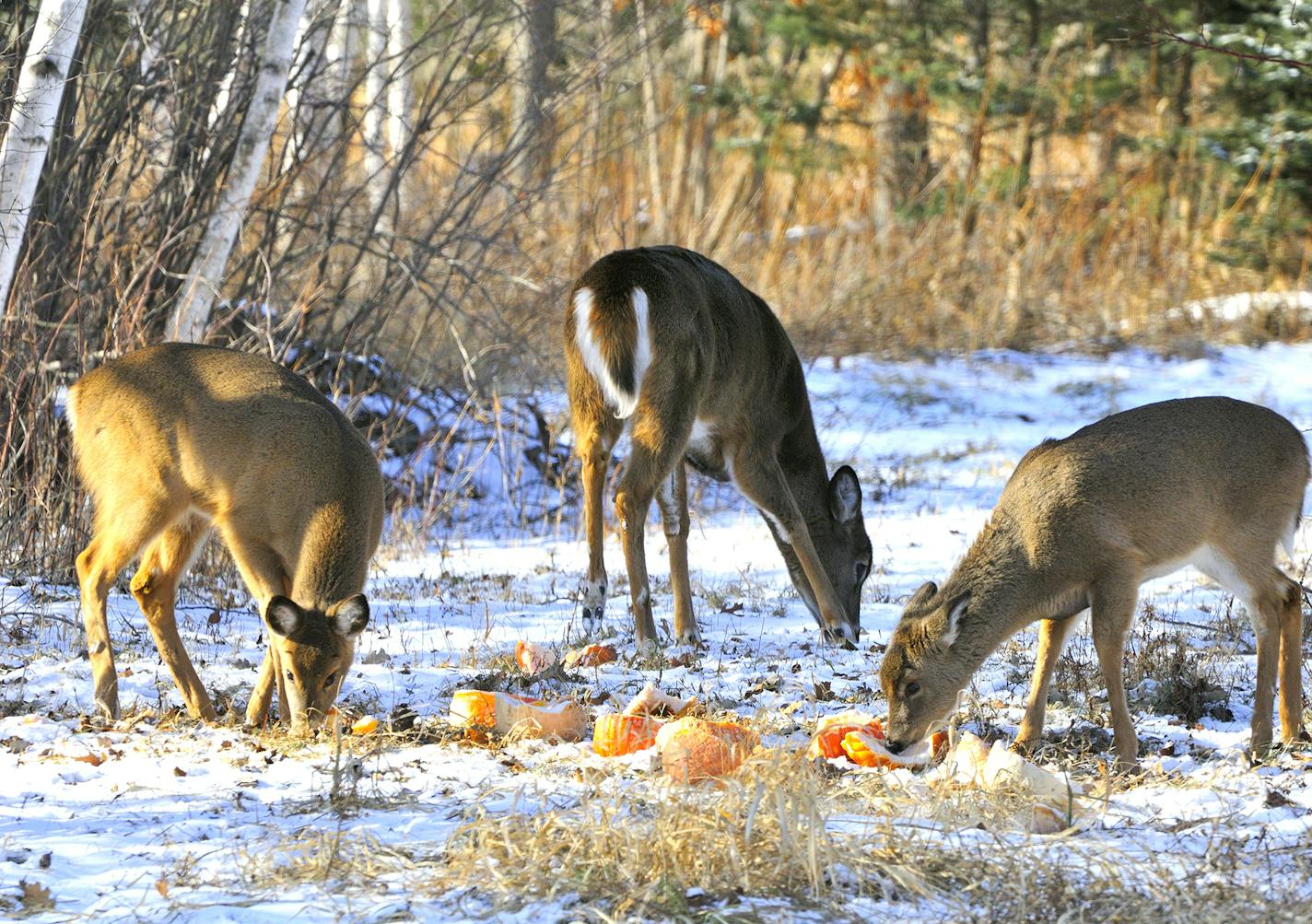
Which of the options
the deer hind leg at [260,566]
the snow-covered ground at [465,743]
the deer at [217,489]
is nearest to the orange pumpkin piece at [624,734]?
the snow-covered ground at [465,743]

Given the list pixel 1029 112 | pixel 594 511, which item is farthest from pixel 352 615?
pixel 1029 112

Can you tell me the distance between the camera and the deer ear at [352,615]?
5343 millimetres

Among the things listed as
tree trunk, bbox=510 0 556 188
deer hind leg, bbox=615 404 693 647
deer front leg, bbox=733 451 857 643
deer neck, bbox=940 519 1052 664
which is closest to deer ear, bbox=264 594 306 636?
deer hind leg, bbox=615 404 693 647

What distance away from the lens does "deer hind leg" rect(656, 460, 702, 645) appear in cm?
736

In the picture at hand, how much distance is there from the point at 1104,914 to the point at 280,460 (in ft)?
11.8

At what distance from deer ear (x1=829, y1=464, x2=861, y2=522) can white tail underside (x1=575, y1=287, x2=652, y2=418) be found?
5.28 feet

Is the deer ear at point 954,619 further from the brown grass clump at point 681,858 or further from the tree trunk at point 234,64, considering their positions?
the tree trunk at point 234,64

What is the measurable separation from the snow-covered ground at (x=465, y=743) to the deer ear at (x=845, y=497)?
0.55 meters

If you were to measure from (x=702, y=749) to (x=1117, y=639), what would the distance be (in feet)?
5.01

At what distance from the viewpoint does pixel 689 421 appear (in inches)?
276

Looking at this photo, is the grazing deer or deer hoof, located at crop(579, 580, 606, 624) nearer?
the grazing deer

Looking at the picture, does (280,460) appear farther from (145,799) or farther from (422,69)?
(422,69)

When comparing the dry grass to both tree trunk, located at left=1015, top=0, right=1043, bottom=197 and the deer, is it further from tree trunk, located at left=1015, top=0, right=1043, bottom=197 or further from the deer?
tree trunk, located at left=1015, top=0, right=1043, bottom=197

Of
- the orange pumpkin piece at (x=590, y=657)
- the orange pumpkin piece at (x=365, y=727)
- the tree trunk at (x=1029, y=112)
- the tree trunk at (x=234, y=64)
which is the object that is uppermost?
the tree trunk at (x=1029, y=112)
